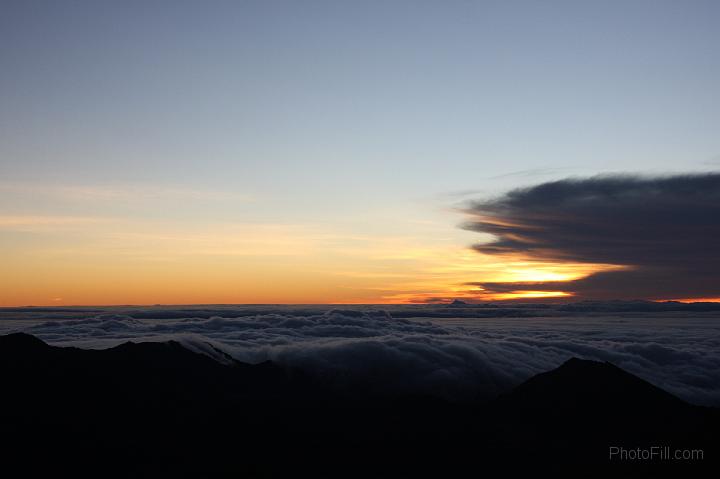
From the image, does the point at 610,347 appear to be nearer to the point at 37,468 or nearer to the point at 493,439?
the point at 493,439

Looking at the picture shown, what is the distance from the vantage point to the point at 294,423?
39688 mm

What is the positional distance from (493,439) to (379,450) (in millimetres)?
8581

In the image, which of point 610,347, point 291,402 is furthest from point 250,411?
point 610,347

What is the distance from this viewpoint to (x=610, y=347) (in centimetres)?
6488

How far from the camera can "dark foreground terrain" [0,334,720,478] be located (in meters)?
33.7

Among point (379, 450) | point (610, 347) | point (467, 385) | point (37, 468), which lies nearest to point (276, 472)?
point (379, 450)

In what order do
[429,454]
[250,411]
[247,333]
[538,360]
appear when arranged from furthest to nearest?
[247,333] → [538,360] → [250,411] → [429,454]

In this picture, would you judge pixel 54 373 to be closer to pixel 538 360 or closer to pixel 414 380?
pixel 414 380

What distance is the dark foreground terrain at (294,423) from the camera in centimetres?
3366

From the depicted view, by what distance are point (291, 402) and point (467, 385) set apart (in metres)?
15.1

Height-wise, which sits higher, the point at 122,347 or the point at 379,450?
the point at 122,347

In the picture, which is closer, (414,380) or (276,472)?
(276,472)

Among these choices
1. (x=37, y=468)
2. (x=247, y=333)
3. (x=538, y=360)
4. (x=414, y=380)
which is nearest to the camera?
(x=37, y=468)

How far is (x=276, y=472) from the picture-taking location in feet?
108
